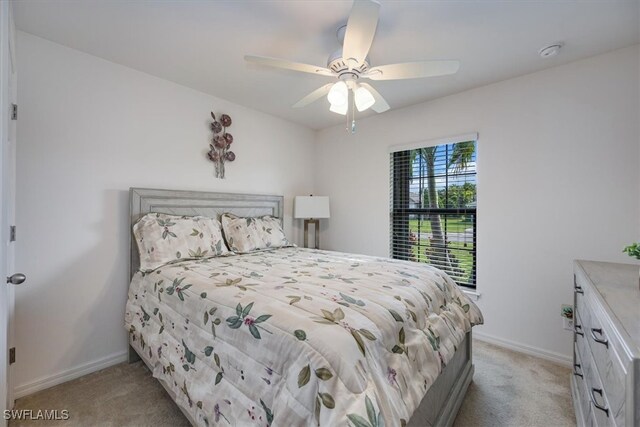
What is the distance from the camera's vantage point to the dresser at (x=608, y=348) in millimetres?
766

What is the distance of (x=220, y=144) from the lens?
116 inches

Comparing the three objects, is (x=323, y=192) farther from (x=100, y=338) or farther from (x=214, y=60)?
(x=100, y=338)

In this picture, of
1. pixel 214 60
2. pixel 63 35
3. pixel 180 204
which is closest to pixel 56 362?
pixel 180 204

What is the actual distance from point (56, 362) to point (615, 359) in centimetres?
317

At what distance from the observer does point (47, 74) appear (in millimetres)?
→ 1976

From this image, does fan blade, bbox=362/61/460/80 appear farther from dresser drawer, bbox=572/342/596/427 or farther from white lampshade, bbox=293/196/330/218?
white lampshade, bbox=293/196/330/218

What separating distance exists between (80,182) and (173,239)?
2.67 feet

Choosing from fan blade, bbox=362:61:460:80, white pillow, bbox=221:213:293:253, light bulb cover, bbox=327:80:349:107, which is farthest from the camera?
white pillow, bbox=221:213:293:253

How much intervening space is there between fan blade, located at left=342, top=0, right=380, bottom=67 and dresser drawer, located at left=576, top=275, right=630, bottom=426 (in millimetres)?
1566

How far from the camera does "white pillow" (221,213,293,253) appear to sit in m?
2.71

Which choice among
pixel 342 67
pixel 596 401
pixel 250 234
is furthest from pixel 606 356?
pixel 250 234

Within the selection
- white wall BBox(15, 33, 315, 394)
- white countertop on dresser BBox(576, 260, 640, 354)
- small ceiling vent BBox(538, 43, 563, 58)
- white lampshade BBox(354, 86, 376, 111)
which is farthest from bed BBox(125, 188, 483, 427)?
small ceiling vent BBox(538, 43, 563, 58)

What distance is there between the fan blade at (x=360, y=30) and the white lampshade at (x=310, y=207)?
2142 millimetres

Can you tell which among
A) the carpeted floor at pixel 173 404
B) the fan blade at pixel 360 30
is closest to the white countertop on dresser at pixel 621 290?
the carpeted floor at pixel 173 404
